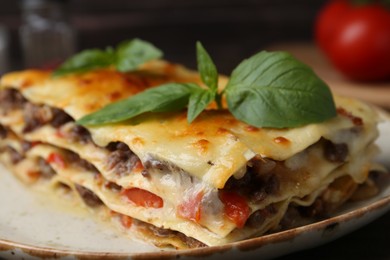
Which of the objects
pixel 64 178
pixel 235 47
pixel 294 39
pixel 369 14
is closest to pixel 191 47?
pixel 235 47

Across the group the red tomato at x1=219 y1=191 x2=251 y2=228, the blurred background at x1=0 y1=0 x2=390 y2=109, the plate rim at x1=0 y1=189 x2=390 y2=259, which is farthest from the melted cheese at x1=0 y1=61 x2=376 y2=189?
the blurred background at x1=0 y1=0 x2=390 y2=109

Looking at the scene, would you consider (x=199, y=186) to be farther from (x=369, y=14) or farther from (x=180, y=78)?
(x=369, y=14)

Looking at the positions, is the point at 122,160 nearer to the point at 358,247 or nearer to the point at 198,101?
the point at 198,101

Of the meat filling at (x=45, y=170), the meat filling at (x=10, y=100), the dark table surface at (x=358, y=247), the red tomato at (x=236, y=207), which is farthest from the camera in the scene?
the meat filling at (x=10, y=100)

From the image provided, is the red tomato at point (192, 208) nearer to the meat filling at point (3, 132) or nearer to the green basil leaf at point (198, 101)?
the green basil leaf at point (198, 101)

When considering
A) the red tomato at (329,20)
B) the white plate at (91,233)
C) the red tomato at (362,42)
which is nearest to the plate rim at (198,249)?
the white plate at (91,233)

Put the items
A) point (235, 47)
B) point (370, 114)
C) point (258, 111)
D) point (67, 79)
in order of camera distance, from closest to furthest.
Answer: point (258, 111) < point (370, 114) < point (67, 79) < point (235, 47)

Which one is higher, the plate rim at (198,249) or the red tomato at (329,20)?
the plate rim at (198,249)
